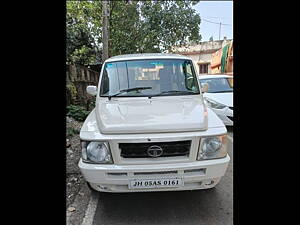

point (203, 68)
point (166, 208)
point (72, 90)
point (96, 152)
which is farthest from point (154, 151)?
point (203, 68)

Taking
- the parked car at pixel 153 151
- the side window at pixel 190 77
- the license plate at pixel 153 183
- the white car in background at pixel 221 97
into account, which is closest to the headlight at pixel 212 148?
the parked car at pixel 153 151

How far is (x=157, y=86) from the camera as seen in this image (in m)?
3.42

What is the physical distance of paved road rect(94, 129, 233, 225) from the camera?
2.53 m

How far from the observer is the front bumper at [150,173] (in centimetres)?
231

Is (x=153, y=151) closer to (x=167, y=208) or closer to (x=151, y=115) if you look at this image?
(x=151, y=115)

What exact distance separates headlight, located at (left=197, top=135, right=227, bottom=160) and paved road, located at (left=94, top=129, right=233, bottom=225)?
72 cm

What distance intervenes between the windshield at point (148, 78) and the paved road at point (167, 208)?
1390 millimetres

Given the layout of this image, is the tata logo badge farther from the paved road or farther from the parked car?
the paved road

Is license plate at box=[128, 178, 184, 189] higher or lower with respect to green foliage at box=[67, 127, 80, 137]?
higher

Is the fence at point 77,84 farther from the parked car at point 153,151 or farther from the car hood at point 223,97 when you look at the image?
the parked car at point 153,151

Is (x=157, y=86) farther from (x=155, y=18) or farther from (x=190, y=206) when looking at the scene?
(x=155, y=18)

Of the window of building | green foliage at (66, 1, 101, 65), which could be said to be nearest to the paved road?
green foliage at (66, 1, 101, 65)
